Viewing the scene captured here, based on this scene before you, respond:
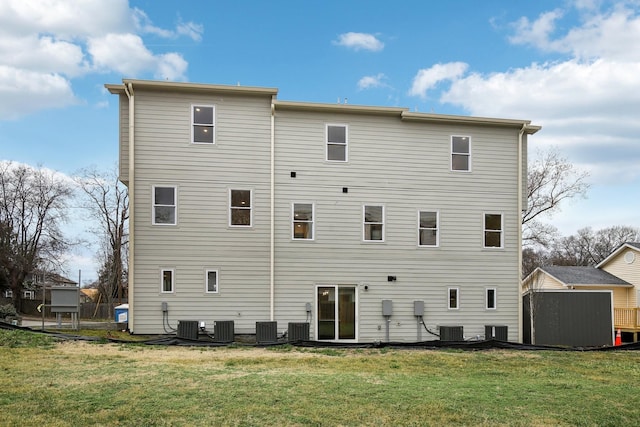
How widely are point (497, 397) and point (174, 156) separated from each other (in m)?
11.0

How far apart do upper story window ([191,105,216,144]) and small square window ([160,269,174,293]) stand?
3826 mm

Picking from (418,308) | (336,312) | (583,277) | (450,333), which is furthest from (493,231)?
(583,277)

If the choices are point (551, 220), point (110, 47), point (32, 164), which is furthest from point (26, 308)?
point (551, 220)

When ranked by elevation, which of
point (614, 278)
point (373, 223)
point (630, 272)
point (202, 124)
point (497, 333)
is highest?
point (202, 124)

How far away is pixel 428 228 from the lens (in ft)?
52.5

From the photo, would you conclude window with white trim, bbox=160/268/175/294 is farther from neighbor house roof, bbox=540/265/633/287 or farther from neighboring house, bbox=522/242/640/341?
neighbor house roof, bbox=540/265/633/287

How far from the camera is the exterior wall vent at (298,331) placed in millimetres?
14109

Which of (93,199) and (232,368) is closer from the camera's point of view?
(232,368)

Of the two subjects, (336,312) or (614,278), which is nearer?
(336,312)

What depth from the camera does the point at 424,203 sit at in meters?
16.0

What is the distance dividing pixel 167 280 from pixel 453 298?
8.73 meters

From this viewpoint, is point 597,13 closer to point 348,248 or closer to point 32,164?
point 348,248

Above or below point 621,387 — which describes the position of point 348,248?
above

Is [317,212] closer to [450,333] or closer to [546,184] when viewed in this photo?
[450,333]
